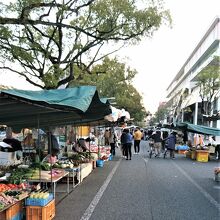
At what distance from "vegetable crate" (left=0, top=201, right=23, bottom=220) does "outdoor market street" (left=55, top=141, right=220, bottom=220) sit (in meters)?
0.79

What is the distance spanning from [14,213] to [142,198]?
149 inches

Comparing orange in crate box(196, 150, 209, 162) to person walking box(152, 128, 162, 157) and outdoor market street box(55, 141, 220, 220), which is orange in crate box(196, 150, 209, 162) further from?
outdoor market street box(55, 141, 220, 220)

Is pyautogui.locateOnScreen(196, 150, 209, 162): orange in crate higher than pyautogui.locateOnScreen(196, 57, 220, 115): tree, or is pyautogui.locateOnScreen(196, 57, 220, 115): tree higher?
pyautogui.locateOnScreen(196, 57, 220, 115): tree

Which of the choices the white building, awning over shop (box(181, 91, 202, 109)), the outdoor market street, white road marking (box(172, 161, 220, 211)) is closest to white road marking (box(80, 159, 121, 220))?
the outdoor market street

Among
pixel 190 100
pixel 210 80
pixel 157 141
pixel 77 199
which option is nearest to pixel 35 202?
pixel 77 199

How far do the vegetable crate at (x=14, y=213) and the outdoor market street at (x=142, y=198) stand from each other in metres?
0.79

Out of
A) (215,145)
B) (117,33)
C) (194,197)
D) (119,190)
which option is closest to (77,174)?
(119,190)

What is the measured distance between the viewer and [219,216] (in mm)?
7559

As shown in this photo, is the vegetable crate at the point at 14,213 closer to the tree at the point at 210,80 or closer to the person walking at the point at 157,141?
the person walking at the point at 157,141

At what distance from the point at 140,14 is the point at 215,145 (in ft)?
34.7

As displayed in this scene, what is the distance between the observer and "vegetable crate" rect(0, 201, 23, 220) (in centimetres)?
602

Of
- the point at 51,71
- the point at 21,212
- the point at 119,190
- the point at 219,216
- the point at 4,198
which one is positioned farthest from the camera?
the point at 51,71

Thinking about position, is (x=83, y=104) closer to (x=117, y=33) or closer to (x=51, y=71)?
(x=117, y=33)

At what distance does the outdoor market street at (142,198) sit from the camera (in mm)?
7543
